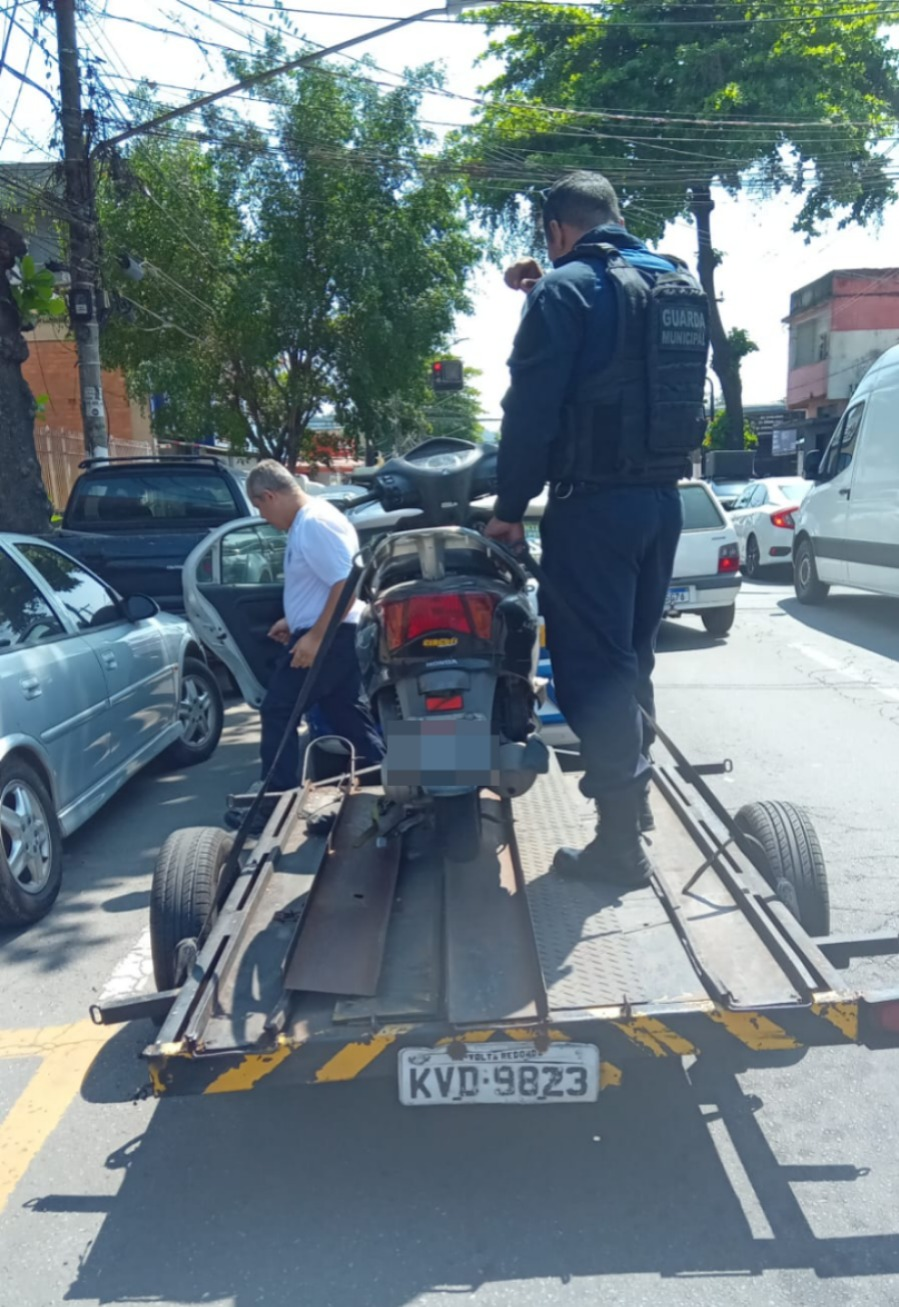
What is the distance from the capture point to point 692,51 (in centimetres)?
2525

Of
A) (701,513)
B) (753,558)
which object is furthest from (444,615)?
(753,558)

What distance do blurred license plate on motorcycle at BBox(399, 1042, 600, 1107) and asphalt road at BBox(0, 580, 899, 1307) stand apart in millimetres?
338

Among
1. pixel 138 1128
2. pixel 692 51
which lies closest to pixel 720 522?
pixel 138 1128

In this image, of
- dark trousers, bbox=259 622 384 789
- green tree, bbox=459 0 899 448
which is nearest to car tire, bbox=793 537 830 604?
dark trousers, bbox=259 622 384 789

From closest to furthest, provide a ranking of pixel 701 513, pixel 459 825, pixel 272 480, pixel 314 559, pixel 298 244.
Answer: pixel 459 825 → pixel 314 559 → pixel 272 480 → pixel 701 513 → pixel 298 244

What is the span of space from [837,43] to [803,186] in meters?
2.92

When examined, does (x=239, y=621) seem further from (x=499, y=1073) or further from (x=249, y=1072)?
(x=499, y=1073)

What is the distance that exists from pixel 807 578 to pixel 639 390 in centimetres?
1068

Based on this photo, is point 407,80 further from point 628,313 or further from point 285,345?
point 628,313

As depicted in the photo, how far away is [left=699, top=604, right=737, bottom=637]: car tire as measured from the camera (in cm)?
1108

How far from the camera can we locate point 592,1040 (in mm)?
2602

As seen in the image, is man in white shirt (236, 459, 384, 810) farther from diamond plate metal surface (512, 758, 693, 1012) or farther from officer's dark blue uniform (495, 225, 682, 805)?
officer's dark blue uniform (495, 225, 682, 805)

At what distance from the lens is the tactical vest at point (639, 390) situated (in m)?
3.15

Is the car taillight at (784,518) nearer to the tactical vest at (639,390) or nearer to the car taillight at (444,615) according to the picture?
the tactical vest at (639,390)
